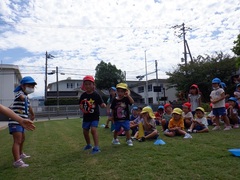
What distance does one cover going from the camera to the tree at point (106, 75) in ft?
152

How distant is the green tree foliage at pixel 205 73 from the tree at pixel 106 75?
14.4 meters

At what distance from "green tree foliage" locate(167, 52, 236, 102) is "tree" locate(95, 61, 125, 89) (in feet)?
47.2

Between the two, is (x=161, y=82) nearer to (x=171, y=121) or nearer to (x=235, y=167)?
(x=171, y=121)

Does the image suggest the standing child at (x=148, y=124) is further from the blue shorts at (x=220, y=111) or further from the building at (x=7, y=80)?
the building at (x=7, y=80)

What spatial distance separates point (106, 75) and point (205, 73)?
65.4 ft

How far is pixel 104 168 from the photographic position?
148 inches

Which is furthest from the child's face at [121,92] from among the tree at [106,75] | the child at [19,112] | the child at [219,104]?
the tree at [106,75]

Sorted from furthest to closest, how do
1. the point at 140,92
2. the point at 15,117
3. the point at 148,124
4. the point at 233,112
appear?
1. the point at 140,92
2. the point at 233,112
3. the point at 148,124
4. the point at 15,117

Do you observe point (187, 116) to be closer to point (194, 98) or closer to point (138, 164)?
point (194, 98)

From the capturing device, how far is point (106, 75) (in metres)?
46.4

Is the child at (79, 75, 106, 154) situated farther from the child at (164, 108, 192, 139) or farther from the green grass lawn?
→ the child at (164, 108, 192, 139)

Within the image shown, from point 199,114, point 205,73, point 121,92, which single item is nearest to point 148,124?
point 121,92

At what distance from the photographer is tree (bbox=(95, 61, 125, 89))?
46.4m

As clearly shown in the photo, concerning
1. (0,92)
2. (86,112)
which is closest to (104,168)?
(86,112)
